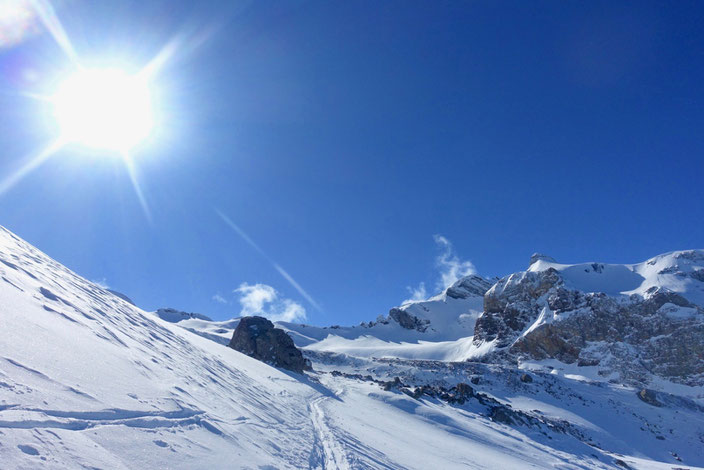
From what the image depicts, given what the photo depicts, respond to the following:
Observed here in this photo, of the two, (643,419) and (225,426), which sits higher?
(643,419)

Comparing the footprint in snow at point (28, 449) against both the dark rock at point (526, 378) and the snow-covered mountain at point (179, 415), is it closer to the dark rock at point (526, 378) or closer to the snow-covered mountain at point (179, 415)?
the snow-covered mountain at point (179, 415)

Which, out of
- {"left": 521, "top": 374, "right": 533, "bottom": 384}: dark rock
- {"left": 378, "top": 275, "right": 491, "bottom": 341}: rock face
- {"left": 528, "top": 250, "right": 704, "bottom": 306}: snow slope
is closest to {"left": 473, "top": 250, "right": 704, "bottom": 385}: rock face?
{"left": 528, "top": 250, "right": 704, "bottom": 306}: snow slope

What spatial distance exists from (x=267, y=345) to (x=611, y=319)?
201 ft

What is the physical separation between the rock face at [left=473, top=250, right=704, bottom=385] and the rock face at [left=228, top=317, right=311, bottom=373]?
51.0m

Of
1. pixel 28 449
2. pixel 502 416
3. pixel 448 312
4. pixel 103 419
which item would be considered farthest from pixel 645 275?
pixel 28 449

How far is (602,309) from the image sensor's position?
6394 cm

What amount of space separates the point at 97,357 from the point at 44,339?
0.95 metres

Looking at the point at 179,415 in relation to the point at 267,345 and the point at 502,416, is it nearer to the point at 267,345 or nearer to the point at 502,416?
the point at 502,416

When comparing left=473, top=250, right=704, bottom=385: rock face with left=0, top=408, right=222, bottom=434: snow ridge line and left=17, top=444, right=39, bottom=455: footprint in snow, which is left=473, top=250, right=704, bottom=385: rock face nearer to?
left=0, top=408, right=222, bottom=434: snow ridge line

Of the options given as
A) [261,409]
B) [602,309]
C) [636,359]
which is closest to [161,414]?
[261,409]

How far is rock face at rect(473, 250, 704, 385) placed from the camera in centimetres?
5497

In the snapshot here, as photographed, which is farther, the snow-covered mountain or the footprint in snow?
the snow-covered mountain

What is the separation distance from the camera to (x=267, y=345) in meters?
33.6

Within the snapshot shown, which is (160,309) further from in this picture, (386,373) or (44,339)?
(44,339)
